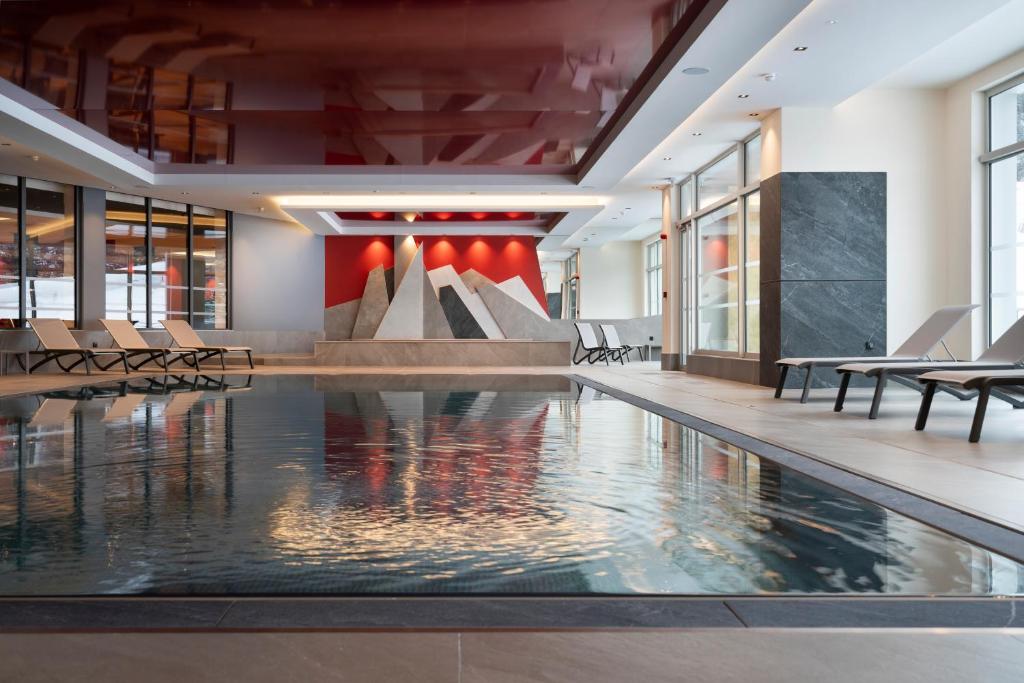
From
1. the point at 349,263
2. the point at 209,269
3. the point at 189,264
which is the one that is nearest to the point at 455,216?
the point at 349,263

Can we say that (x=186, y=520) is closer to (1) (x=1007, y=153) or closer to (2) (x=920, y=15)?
(2) (x=920, y=15)

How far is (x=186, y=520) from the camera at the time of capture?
9.12 ft

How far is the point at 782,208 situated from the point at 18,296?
40.3ft

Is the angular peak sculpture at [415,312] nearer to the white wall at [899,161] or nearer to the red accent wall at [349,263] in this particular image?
the red accent wall at [349,263]

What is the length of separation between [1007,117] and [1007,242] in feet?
4.51

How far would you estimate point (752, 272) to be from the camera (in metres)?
10.8

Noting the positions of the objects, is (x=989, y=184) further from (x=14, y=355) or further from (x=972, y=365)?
Result: (x=14, y=355)

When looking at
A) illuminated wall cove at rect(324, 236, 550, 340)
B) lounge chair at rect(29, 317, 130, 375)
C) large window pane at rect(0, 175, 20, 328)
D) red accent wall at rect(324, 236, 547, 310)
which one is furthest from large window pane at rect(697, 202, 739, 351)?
large window pane at rect(0, 175, 20, 328)

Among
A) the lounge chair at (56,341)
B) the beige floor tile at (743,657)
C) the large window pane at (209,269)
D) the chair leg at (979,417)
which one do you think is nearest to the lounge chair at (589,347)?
the large window pane at (209,269)

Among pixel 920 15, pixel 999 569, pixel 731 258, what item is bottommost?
pixel 999 569

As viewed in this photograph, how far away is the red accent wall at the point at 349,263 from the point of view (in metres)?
19.7

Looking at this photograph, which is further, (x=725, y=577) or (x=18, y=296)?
(x=18, y=296)

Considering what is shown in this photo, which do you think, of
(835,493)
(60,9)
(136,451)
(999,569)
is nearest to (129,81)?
(60,9)

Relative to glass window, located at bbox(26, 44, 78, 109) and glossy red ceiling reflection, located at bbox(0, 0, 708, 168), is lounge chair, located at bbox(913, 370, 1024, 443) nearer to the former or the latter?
glossy red ceiling reflection, located at bbox(0, 0, 708, 168)
